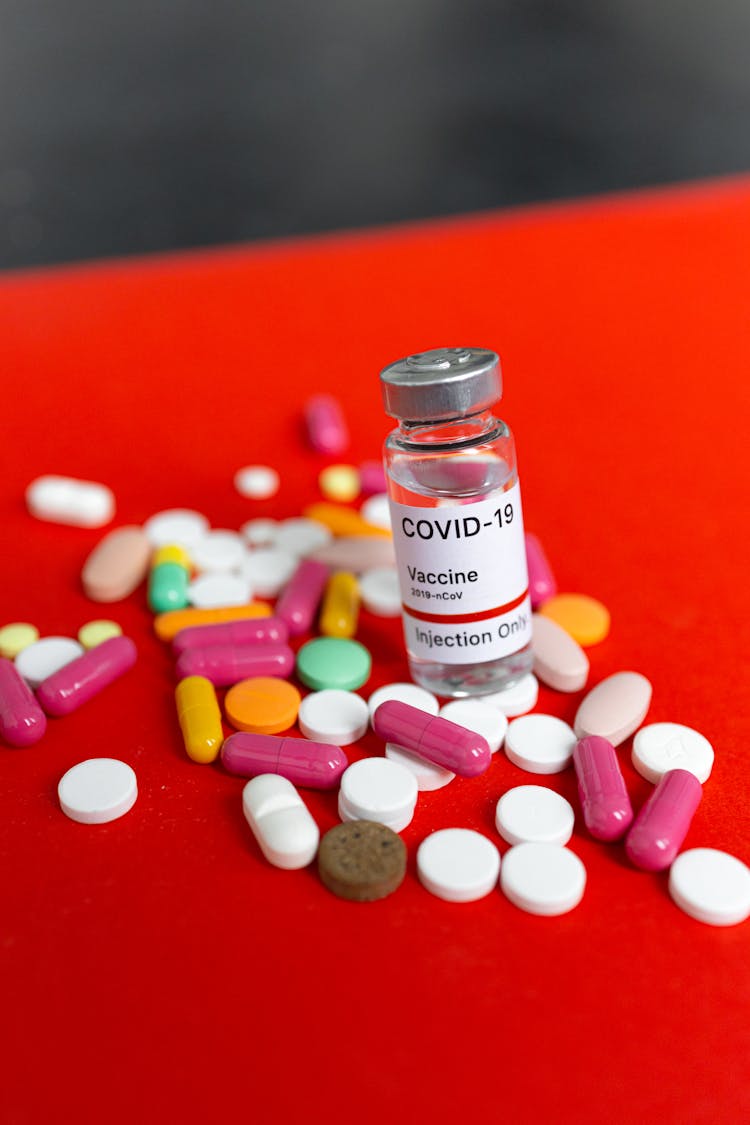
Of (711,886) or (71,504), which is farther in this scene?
(71,504)

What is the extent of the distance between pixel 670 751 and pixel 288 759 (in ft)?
1.50

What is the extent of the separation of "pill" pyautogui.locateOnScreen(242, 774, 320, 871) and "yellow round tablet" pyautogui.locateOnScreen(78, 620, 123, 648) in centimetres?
45

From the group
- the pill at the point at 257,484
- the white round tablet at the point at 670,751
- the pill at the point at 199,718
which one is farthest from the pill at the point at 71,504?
the white round tablet at the point at 670,751

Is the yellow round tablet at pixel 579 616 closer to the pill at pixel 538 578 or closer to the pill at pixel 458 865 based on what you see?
the pill at pixel 538 578

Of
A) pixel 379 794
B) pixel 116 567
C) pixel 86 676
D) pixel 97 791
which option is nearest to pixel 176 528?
pixel 116 567

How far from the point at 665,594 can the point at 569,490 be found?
0.38 meters

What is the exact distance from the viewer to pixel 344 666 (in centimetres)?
156

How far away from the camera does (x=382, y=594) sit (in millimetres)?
1740

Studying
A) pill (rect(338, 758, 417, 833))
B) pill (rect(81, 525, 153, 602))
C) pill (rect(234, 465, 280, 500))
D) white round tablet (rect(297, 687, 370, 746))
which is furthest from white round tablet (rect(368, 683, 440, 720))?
pill (rect(234, 465, 280, 500))

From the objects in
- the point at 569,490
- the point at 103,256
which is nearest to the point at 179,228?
the point at 103,256

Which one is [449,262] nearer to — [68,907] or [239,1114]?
[68,907]

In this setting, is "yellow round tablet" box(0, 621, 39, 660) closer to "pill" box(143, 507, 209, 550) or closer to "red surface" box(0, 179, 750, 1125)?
"red surface" box(0, 179, 750, 1125)

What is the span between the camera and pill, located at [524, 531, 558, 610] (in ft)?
5.56

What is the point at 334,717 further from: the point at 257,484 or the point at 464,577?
the point at 257,484
